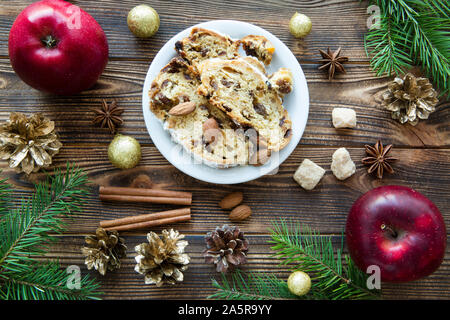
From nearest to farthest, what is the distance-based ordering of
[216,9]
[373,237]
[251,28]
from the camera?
[373,237]
[251,28]
[216,9]

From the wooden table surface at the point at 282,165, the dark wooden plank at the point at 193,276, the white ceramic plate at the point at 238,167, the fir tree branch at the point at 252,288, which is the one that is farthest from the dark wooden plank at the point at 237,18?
the fir tree branch at the point at 252,288

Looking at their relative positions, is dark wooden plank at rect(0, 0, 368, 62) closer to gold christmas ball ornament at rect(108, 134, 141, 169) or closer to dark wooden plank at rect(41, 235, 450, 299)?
gold christmas ball ornament at rect(108, 134, 141, 169)

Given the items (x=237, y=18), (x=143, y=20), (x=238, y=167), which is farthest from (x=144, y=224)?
(x=237, y=18)

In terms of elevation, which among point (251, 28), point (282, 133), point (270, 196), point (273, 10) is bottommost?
point (270, 196)

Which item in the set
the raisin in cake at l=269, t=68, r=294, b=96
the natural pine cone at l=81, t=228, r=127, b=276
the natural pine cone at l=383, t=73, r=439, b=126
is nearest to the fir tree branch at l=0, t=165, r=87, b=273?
the natural pine cone at l=81, t=228, r=127, b=276

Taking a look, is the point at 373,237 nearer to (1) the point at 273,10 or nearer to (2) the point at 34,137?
(1) the point at 273,10

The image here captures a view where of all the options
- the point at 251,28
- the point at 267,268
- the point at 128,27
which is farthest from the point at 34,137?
the point at 267,268
